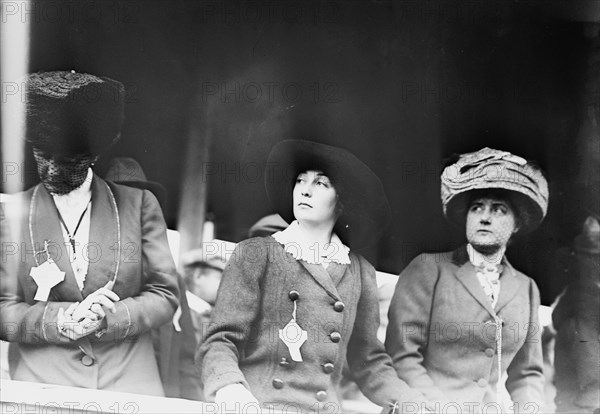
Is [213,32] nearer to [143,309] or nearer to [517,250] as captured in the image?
[143,309]

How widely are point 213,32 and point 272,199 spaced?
1.06 meters

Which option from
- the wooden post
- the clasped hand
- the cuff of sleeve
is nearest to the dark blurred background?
the wooden post

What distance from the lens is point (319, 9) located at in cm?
607

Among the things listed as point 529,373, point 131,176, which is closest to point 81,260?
point 131,176

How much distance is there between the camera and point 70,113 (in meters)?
5.71

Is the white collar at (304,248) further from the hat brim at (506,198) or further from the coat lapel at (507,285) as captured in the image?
the coat lapel at (507,285)

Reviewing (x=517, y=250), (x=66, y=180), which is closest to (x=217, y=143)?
(x=66, y=180)

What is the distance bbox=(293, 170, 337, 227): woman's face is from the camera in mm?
5770

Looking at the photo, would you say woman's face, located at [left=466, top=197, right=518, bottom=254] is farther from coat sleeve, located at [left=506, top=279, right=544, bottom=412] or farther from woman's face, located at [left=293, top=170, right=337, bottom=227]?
woman's face, located at [left=293, top=170, right=337, bottom=227]

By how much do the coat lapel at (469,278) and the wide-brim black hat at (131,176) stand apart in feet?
5.65

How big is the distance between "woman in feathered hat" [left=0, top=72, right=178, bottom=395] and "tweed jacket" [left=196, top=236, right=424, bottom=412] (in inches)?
13.8

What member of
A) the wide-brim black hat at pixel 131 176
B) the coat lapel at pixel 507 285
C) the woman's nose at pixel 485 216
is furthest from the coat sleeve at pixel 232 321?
the coat lapel at pixel 507 285

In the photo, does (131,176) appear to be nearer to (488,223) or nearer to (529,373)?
(488,223)

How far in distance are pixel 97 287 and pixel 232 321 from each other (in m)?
0.77
